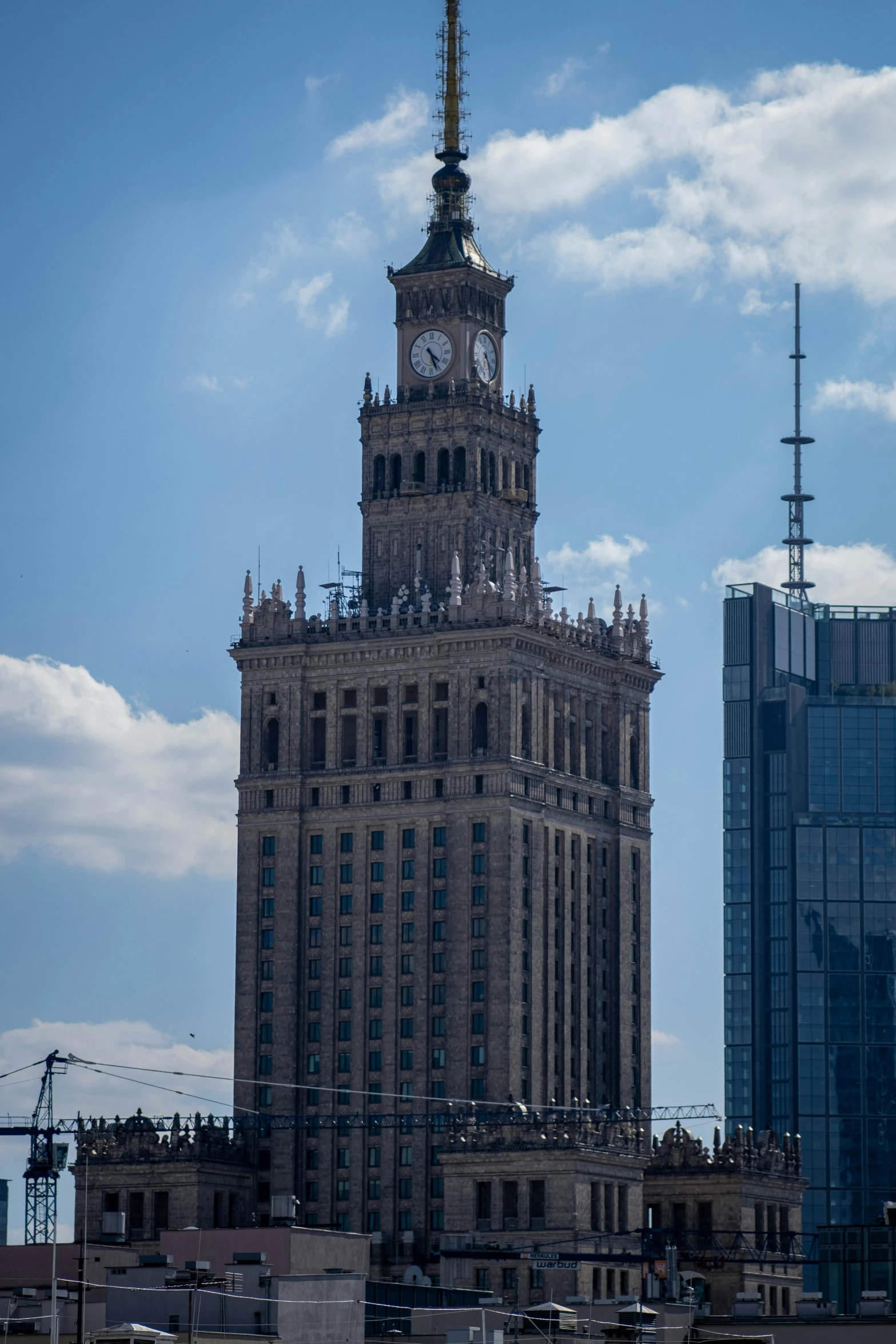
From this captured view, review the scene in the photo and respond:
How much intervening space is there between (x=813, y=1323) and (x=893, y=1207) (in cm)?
742

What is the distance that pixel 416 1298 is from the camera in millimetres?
199625

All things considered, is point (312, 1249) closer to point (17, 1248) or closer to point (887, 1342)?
point (17, 1248)

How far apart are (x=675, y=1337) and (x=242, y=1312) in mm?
26684

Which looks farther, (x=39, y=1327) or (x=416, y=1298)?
(x=416, y=1298)

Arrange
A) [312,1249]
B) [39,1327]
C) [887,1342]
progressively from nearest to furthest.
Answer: [39,1327]
[887,1342]
[312,1249]

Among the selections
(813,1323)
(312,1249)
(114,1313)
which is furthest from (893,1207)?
(114,1313)

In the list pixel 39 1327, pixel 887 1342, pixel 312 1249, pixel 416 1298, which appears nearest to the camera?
pixel 39 1327

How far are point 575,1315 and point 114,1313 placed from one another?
31.0 metres

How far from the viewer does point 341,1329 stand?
161 m

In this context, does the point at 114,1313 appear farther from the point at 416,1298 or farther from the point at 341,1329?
the point at 416,1298

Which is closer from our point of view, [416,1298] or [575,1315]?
A: [575,1315]

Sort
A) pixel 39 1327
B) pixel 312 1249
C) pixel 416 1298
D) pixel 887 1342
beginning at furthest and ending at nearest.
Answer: pixel 416 1298 → pixel 312 1249 → pixel 887 1342 → pixel 39 1327

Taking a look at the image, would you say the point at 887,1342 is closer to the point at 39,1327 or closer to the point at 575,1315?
the point at 575,1315

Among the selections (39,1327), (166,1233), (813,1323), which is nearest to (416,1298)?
(166,1233)
